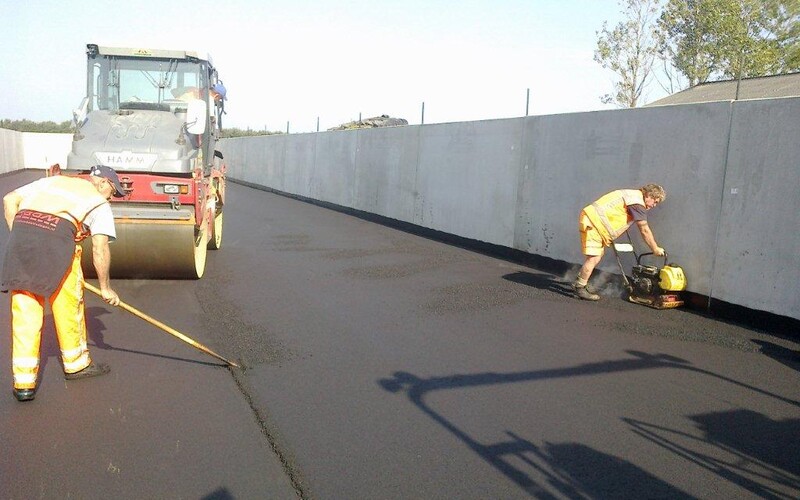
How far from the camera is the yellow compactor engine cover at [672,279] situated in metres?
7.13

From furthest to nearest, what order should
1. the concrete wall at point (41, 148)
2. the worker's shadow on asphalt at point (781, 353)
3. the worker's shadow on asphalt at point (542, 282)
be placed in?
1. the concrete wall at point (41, 148)
2. the worker's shadow on asphalt at point (542, 282)
3. the worker's shadow on asphalt at point (781, 353)

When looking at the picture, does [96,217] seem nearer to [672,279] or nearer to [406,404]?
[406,404]

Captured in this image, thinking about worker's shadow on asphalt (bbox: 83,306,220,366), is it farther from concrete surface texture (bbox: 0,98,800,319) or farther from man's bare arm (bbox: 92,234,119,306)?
concrete surface texture (bbox: 0,98,800,319)

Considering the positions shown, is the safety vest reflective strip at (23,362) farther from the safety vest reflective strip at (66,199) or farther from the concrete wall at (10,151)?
the concrete wall at (10,151)

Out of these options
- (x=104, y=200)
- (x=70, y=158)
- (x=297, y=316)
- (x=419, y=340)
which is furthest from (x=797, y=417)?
(x=70, y=158)

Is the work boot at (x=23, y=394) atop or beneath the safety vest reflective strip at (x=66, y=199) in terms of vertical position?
beneath

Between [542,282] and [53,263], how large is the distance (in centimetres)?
620

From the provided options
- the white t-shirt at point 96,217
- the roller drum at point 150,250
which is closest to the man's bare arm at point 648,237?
the roller drum at point 150,250

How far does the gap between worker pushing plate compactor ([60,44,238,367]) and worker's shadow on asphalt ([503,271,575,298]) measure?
166 inches

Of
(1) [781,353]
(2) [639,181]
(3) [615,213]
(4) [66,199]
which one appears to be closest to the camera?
(4) [66,199]

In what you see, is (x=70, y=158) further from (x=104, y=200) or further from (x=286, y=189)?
(x=286, y=189)

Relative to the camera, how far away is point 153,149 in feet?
26.6

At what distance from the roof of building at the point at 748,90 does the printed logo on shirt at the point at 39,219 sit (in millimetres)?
15566

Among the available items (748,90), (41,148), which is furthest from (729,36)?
(41,148)
